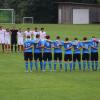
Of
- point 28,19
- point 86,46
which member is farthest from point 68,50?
point 28,19

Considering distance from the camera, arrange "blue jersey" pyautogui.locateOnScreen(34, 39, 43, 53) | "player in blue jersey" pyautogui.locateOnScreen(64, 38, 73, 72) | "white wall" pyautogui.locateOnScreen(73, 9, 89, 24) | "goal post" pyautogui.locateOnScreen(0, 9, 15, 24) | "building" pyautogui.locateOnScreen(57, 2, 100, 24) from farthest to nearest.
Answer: "building" pyautogui.locateOnScreen(57, 2, 100, 24) → "white wall" pyautogui.locateOnScreen(73, 9, 89, 24) → "goal post" pyautogui.locateOnScreen(0, 9, 15, 24) → "player in blue jersey" pyautogui.locateOnScreen(64, 38, 73, 72) → "blue jersey" pyautogui.locateOnScreen(34, 39, 43, 53)

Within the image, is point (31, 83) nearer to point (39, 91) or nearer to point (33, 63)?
point (39, 91)

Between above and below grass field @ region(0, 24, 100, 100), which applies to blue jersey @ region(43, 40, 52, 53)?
above

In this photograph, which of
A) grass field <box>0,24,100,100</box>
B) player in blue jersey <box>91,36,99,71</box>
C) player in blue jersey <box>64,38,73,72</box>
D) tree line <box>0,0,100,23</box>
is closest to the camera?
grass field <box>0,24,100,100</box>

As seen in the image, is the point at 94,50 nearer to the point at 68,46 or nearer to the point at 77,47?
the point at 77,47

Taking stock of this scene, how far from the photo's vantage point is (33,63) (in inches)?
1015

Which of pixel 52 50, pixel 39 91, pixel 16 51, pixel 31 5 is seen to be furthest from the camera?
pixel 31 5

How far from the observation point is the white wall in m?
83.4

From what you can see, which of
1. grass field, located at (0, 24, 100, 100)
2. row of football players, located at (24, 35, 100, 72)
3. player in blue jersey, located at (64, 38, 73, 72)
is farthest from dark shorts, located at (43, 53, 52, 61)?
player in blue jersey, located at (64, 38, 73, 72)

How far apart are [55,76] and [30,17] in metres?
65.4

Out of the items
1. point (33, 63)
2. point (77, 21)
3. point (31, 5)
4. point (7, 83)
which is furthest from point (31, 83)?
point (31, 5)

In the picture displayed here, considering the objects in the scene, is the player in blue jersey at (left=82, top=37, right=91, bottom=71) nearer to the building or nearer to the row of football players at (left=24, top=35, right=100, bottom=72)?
the row of football players at (left=24, top=35, right=100, bottom=72)

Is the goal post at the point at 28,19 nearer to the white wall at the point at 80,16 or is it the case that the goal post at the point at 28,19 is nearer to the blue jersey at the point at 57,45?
the white wall at the point at 80,16

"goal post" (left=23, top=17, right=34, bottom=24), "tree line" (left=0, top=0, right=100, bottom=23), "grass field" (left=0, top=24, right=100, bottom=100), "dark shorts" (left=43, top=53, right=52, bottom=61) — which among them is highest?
"tree line" (left=0, top=0, right=100, bottom=23)
